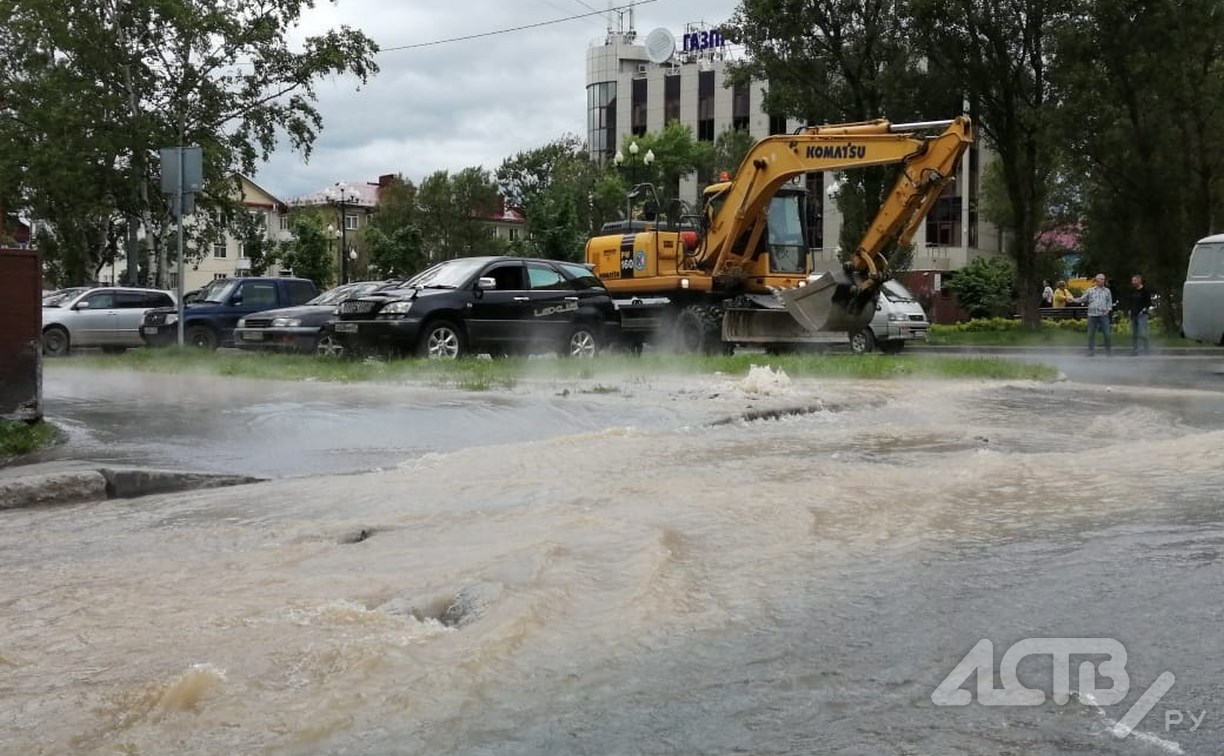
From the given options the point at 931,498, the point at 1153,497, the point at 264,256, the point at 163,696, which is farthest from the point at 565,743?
the point at 264,256

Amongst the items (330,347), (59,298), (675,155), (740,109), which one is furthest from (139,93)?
(740,109)

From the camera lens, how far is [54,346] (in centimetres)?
2409

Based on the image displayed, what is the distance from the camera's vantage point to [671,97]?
3059 inches

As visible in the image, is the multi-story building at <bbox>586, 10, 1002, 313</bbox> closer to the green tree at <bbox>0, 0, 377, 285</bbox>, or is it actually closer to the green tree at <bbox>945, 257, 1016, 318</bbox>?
the green tree at <bbox>945, 257, 1016, 318</bbox>

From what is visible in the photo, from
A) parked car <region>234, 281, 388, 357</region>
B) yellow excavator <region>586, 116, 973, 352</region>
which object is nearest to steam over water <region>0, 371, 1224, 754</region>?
yellow excavator <region>586, 116, 973, 352</region>

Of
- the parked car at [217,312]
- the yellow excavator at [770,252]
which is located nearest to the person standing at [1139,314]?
the yellow excavator at [770,252]

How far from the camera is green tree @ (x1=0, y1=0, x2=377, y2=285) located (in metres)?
28.8

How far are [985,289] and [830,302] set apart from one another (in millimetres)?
37099

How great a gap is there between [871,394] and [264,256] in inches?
2435

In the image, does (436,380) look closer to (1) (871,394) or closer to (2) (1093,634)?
(1) (871,394)

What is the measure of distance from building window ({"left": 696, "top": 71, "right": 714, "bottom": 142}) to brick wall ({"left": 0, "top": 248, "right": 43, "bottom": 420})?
229 feet

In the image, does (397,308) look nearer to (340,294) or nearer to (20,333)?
(340,294)

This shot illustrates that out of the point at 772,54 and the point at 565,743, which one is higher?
the point at 772,54

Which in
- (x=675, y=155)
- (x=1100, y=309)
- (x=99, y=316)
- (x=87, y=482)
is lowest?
Result: (x=87, y=482)
